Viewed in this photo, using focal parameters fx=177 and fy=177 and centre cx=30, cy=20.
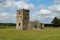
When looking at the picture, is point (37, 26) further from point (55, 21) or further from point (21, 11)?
point (55, 21)

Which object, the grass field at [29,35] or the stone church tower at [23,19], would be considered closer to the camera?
the grass field at [29,35]

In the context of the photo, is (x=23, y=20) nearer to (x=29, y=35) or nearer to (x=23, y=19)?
(x=23, y=19)

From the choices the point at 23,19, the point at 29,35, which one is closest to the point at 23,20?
the point at 23,19

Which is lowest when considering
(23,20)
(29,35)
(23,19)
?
(29,35)

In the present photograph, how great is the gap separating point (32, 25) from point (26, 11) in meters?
5.78

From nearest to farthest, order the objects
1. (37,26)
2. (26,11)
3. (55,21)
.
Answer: (26,11)
(37,26)
(55,21)

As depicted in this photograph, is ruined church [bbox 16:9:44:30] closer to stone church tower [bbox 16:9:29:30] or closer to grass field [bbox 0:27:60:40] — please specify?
stone church tower [bbox 16:9:29:30]

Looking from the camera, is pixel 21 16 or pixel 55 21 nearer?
pixel 21 16

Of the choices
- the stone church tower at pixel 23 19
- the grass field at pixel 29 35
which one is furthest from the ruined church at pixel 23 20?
the grass field at pixel 29 35

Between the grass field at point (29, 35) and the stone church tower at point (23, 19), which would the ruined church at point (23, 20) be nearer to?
the stone church tower at point (23, 19)

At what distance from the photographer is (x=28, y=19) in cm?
6181

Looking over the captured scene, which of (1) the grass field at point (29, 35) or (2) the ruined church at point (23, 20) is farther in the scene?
(2) the ruined church at point (23, 20)

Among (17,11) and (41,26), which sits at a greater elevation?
(17,11)

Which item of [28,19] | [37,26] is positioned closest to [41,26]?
[37,26]
